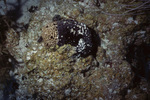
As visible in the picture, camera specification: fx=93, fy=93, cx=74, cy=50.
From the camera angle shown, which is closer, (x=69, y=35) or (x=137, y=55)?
(x=69, y=35)

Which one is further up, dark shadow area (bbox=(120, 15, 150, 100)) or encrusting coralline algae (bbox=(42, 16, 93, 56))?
encrusting coralline algae (bbox=(42, 16, 93, 56))

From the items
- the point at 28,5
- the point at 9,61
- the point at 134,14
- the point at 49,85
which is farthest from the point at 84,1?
the point at 9,61

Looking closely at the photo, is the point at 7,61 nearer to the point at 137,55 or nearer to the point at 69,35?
the point at 69,35

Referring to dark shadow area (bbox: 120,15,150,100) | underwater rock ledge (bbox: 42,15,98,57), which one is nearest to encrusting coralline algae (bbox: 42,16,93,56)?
underwater rock ledge (bbox: 42,15,98,57)

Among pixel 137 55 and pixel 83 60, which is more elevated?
pixel 83 60

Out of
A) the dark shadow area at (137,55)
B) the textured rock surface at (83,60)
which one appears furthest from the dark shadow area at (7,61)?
the dark shadow area at (137,55)

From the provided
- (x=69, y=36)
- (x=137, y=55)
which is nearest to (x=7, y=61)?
(x=69, y=36)

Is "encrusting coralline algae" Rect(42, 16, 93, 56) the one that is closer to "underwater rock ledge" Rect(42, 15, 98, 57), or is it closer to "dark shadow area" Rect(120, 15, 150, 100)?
"underwater rock ledge" Rect(42, 15, 98, 57)

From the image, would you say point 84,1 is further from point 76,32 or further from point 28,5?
point 28,5

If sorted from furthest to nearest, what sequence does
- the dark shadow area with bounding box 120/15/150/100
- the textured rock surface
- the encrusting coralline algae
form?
the dark shadow area with bounding box 120/15/150/100 < the textured rock surface < the encrusting coralline algae
